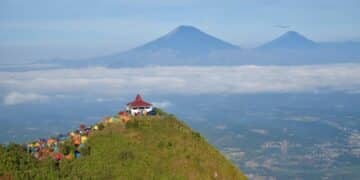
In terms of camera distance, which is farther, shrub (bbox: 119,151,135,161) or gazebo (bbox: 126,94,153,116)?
gazebo (bbox: 126,94,153,116)

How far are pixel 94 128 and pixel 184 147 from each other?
10932mm

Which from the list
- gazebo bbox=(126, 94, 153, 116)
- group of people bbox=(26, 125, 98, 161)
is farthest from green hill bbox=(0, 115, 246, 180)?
gazebo bbox=(126, 94, 153, 116)

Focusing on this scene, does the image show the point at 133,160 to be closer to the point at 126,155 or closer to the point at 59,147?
the point at 126,155

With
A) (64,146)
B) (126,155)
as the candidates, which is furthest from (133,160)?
(64,146)

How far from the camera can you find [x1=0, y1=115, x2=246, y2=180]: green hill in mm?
35781

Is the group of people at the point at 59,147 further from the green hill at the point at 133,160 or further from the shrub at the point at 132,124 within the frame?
the shrub at the point at 132,124

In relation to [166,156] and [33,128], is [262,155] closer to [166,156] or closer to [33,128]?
[33,128]

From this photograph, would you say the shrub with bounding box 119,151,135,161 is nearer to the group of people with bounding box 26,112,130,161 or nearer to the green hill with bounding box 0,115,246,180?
the green hill with bounding box 0,115,246,180

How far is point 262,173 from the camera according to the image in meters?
164

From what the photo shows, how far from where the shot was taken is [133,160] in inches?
1507

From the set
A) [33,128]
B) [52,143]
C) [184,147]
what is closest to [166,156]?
[184,147]

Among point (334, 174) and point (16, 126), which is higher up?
point (16, 126)

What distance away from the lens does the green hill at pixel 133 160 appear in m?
35.8

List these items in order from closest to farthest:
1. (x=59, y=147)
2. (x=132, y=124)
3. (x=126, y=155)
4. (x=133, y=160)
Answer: (x=133, y=160) → (x=126, y=155) → (x=59, y=147) → (x=132, y=124)
